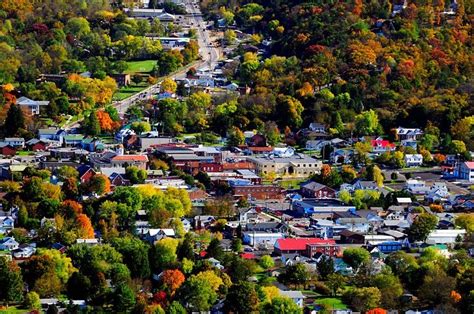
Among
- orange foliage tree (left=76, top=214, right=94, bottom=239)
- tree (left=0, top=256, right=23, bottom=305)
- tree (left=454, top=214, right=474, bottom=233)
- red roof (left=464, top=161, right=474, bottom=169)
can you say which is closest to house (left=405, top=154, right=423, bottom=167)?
red roof (left=464, top=161, right=474, bottom=169)

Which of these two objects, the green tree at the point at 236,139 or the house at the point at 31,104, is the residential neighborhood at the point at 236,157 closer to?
the house at the point at 31,104

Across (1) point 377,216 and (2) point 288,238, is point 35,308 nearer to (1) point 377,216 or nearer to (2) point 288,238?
Result: (2) point 288,238

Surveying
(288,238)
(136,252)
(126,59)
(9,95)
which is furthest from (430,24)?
(136,252)

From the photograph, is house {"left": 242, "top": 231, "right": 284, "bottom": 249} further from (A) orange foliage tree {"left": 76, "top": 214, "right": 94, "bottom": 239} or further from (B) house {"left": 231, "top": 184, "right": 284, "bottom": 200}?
(B) house {"left": 231, "top": 184, "right": 284, "bottom": 200}

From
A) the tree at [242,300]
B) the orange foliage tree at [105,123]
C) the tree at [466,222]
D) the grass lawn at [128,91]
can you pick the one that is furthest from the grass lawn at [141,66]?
the tree at [242,300]

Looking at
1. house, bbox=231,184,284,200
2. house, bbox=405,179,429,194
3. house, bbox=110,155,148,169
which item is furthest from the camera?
house, bbox=110,155,148,169

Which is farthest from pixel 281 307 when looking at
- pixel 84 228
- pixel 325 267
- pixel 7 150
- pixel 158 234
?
pixel 7 150

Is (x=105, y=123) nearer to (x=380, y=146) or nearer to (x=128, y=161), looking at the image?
(x=128, y=161)
